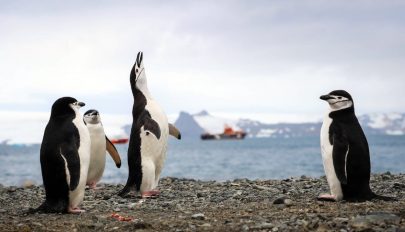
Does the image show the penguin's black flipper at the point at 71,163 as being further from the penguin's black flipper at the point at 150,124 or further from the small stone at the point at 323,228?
the small stone at the point at 323,228

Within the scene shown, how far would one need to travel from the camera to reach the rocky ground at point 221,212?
23.1 ft

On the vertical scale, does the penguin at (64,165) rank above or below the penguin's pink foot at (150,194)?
above

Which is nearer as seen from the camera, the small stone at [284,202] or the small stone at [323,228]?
the small stone at [323,228]

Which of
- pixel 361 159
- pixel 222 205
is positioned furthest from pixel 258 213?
pixel 361 159

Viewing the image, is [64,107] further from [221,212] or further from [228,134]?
[228,134]

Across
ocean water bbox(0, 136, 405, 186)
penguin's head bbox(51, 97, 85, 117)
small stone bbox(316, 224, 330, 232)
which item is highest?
penguin's head bbox(51, 97, 85, 117)

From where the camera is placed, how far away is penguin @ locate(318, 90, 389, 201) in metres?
9.03

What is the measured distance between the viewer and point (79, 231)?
7.36 m

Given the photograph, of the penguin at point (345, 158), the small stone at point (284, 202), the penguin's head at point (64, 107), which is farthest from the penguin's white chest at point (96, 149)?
the penguin at point (345, 158)

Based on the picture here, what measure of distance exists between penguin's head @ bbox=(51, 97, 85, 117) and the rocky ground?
4.53ft

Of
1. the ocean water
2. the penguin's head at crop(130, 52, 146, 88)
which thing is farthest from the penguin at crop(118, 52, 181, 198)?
the ocean water

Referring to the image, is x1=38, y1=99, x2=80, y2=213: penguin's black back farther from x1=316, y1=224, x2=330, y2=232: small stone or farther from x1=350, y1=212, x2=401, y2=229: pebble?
x1=350, y1=212, x2=401, y2=229: pebble

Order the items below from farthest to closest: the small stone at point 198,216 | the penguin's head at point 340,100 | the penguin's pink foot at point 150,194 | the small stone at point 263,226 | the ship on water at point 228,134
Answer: the ship on water at point 228,134 < the penguin's pink foot at point 150,194 < the penguin's head at point 340,100 < the small stone at point 198,216 < the small stone at point 263,226

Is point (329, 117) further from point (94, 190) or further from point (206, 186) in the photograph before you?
point (94, 190)
